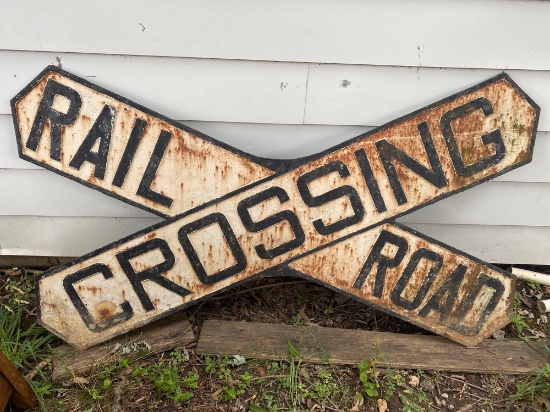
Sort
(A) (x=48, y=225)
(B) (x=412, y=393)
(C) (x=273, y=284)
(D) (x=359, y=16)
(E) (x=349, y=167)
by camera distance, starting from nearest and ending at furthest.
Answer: (D) (x=359, y=16)
(E) (x=349, y=167)
(B) (x=412, y=393)
(A) (x=48, y=225)
(C) (x=273, y=284)

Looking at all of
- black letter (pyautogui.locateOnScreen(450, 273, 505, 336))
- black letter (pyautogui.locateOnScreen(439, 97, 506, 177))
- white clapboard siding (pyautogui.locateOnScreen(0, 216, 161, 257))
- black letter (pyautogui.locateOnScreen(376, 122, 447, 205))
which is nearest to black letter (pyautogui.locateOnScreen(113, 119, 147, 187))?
white clapboard siding (pyautogui.locateOnScreen(0, 216, 161, 257))

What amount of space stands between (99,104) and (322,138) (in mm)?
809

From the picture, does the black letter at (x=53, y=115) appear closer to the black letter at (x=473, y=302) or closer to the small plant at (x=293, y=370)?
the small plant at (x=293, y=370)

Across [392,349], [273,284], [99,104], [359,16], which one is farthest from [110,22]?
[392,349]

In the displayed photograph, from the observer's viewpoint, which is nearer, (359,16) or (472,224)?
(359,16)

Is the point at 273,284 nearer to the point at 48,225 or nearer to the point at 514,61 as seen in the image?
the point at 48,225

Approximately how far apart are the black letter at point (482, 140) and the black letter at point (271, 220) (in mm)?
608

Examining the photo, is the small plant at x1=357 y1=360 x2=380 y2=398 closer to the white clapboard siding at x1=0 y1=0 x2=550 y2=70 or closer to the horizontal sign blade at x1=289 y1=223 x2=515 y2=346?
the horizontal sign blade at x1=289 y1=223 x2=515 y2=346

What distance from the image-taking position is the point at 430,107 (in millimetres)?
1728

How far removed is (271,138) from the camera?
6.16 ft

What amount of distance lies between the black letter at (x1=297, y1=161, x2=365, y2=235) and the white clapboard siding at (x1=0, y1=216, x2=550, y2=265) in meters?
0.47

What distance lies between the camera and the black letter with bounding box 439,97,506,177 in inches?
68.1

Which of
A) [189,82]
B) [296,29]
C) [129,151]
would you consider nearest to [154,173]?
[129,151]

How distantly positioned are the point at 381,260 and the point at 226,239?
0.60 meters
